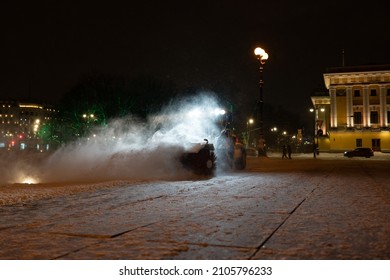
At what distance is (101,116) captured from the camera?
59719 mm

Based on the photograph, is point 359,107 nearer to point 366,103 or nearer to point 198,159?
point 366,103

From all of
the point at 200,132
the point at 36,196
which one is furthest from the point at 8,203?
the point at 200,132

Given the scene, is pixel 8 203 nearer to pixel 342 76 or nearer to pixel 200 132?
pixel 200 132

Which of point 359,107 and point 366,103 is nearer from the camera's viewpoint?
point 366,103

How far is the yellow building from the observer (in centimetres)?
7831

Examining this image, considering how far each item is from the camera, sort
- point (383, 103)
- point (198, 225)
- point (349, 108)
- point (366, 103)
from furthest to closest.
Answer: point (349, 108), point (366, 103), point (383, 103), point (198, 225)

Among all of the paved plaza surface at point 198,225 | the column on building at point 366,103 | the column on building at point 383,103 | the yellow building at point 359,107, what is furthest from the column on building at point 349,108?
the paved plaza surface at point 198,225

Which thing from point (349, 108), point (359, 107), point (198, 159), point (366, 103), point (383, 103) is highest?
point (366, 103)

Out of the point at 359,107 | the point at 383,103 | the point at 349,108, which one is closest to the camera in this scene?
the point at 383,103

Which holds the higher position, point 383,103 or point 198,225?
point 383,103

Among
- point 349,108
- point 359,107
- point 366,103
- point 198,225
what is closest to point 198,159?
point 198,225

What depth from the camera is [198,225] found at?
766 centimetres

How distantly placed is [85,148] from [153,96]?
32.8m

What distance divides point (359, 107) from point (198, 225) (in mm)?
79184
